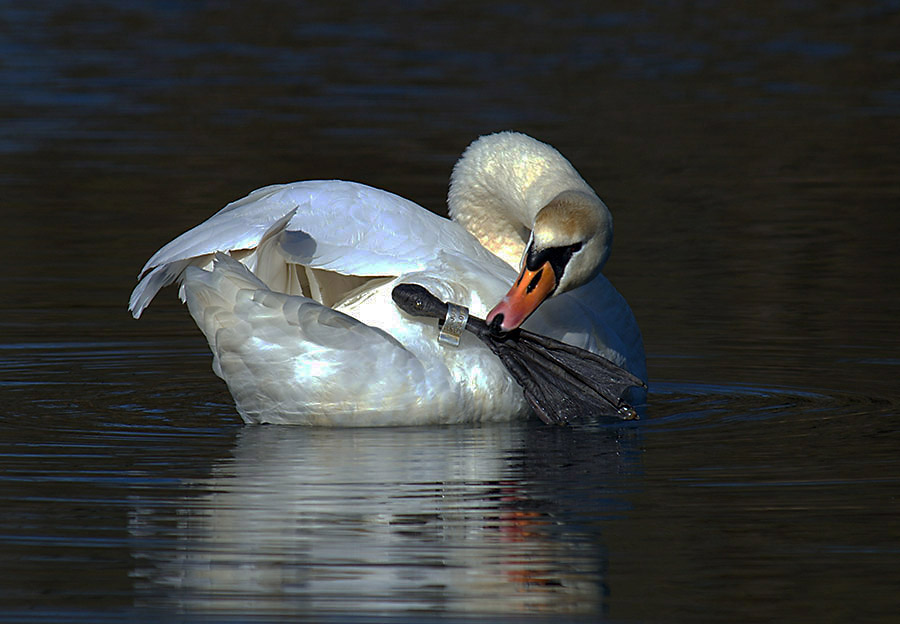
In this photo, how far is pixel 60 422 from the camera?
6.85 meters

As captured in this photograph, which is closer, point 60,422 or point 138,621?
point 138,621

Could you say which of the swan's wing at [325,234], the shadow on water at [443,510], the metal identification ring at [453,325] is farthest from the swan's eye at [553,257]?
the shadow on water at [443,510]

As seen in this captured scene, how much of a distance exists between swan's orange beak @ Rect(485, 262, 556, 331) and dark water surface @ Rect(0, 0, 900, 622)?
46 cm

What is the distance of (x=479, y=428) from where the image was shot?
6.66 metres

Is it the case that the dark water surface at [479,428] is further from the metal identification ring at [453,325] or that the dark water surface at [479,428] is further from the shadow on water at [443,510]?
the metal identification ring at [453,325]

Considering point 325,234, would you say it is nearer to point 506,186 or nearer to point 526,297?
point 526,297

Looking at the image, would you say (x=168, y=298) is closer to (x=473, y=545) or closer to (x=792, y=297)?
(x=792, y=297)

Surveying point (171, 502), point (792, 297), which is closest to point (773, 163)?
point (792, 297)

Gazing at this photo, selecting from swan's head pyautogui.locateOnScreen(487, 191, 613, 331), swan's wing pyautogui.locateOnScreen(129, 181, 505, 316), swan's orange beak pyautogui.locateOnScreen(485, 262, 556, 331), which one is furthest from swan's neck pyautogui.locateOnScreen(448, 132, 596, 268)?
swan's orange beak pyautogui.locateOnScreen(485, 262, 556, 331)

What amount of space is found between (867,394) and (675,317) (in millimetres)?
1918

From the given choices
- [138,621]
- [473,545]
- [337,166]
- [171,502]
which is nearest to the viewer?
[138,621]

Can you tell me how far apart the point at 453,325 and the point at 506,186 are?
4.11 ft

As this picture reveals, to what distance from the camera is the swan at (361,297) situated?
20.6 feet

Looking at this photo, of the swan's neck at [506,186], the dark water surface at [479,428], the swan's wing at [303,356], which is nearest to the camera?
the dark water surface at [479,428]
